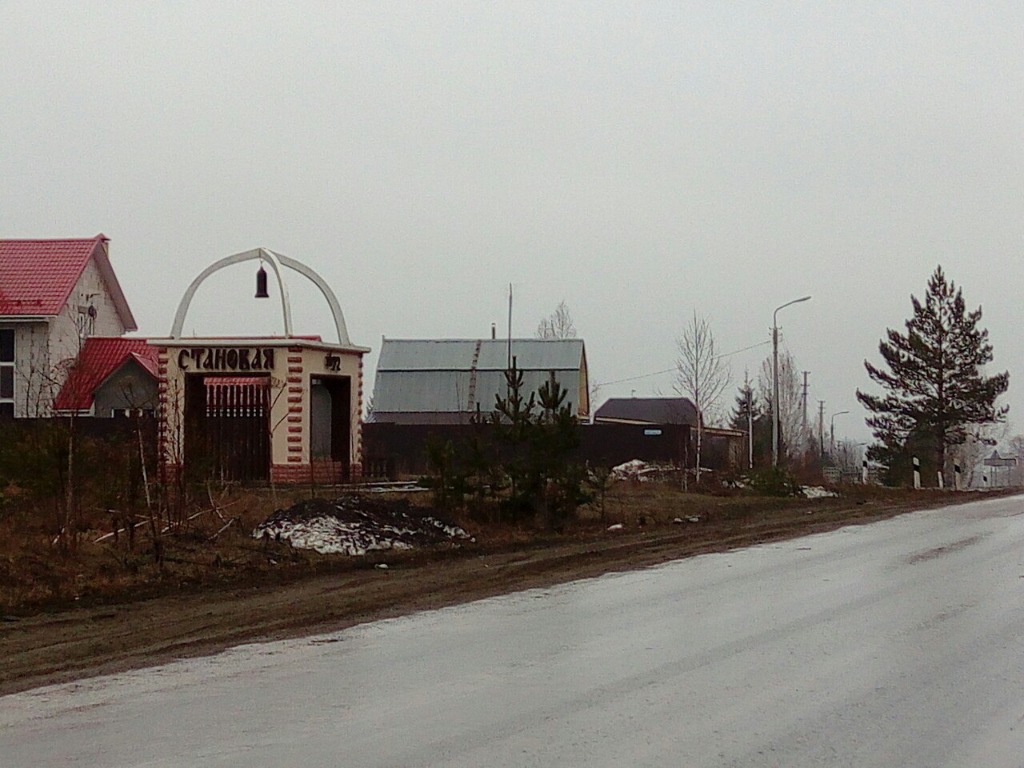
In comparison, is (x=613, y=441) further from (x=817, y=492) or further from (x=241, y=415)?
(x=241, y=415)

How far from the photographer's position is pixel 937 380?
61.0 meters

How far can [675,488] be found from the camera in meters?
33.9

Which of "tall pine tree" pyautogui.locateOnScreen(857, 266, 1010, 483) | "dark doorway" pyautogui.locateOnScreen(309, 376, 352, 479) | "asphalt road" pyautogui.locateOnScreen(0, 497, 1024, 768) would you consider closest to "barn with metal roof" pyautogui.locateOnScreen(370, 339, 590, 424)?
"tall pine tree" pyautogui.locateOnScreen(857, 266, 1010, 483)

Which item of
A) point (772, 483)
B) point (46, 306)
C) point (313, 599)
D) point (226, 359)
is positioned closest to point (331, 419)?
point (226, 359)

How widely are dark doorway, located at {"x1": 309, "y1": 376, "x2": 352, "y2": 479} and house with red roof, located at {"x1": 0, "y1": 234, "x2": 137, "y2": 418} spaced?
11.9 meters

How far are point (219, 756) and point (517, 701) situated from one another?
2024 mm

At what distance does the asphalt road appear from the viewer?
6898mm

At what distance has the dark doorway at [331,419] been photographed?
3419 cm

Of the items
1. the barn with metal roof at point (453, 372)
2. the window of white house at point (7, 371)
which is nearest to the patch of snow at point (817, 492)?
the barn with metal roof at point (453, 372)

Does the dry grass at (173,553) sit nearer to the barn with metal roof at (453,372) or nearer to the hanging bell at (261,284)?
the hanging bell at (261,284)

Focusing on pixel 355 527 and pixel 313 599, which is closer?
pixel 313 599

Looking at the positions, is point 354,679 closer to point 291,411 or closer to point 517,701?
point 517,701

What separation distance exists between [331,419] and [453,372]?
30.2 metres

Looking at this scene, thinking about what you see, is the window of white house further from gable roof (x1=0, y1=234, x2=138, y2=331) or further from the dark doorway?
the dark doorway
